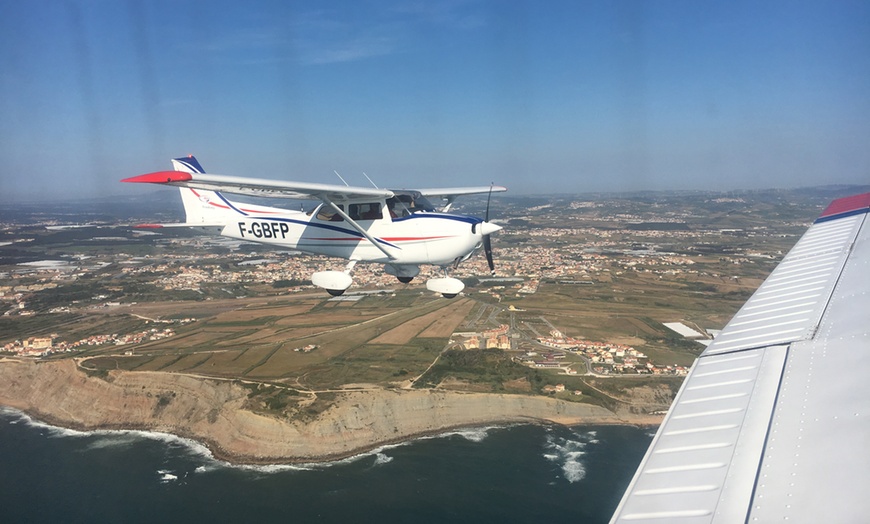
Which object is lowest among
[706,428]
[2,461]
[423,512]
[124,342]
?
[423,512]

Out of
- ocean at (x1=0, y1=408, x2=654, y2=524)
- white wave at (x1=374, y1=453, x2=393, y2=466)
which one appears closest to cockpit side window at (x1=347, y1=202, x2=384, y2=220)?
ocean at (x1=0, y1=408, x2=654, y2=524)

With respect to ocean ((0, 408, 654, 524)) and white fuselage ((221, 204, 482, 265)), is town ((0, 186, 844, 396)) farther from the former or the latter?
white fuselage ((221, 204, 482, 265))

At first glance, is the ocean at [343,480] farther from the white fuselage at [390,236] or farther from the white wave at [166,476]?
the white fuselage at [390,236]

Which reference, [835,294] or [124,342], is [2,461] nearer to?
[124,342]

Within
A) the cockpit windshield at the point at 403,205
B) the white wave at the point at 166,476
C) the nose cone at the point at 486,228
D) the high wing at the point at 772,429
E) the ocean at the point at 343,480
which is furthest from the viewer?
the white wave at the point at 166,476

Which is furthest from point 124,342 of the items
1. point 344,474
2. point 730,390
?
point 730,390

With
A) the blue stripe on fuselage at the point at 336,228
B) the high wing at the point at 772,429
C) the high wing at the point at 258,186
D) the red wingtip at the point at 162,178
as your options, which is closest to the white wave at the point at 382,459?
the blue stripe on fuselage at the point at 336,228
